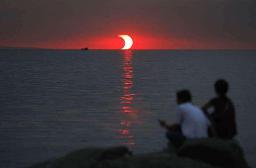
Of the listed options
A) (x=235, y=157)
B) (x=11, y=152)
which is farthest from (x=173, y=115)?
(x=235, y=157)

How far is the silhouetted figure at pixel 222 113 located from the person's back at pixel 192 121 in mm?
291

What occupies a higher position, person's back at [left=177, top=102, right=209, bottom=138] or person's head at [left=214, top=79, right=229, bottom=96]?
person's head at [left=214, top=79, right=229, bottom=96]

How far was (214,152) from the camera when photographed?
12.3 meters

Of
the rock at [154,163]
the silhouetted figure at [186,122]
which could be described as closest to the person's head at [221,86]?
the silhouetted figure at [186,122]

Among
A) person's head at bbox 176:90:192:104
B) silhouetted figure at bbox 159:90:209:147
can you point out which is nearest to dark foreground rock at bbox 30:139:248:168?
silhouetted figure at bbox 159:90:209:147

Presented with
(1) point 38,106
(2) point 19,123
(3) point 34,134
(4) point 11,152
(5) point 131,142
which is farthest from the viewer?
(1) point 38,106

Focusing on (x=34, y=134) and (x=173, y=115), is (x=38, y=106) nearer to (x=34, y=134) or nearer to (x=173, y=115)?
(x=173, y=115)

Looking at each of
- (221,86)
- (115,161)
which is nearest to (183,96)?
(221,86)

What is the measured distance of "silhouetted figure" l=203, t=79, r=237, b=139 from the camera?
1236 centimetres

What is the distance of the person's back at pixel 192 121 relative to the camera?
1215 centimetres

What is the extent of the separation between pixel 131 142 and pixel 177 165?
12418 millimetres

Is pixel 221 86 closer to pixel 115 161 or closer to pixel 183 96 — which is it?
pixel 183 96

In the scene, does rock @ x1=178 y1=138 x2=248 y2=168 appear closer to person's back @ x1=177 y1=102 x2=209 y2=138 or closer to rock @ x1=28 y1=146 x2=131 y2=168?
person's back @ x1=177 y1=102 x2=209 y2=138

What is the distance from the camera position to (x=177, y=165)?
11539 millimetres
